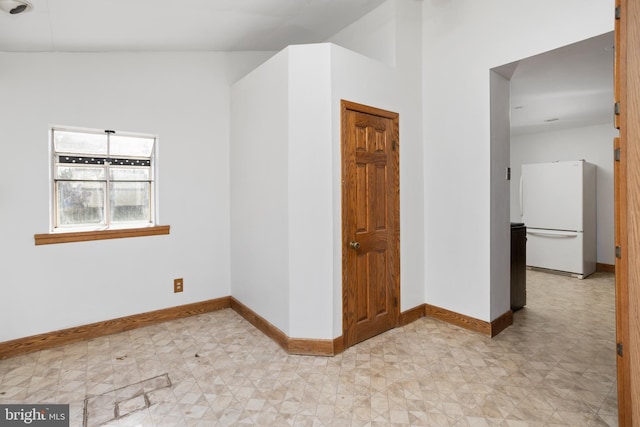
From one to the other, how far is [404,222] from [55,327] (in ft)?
10.5

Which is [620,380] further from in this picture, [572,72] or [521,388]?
[572,72]

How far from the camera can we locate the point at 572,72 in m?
3.38

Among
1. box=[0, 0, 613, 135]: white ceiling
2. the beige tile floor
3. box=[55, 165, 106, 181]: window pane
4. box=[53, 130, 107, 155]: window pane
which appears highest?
box=[0, 0, 613, 135]: white ceiling

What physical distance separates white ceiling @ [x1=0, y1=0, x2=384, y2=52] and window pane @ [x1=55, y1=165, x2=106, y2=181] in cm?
95

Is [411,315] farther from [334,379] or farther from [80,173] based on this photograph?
[80,173]

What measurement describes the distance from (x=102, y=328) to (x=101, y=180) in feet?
4.47

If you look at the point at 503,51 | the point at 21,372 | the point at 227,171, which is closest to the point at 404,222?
the point at 503,51

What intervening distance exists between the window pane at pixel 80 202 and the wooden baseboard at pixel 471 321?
11.1ft

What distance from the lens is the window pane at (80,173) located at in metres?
2.86

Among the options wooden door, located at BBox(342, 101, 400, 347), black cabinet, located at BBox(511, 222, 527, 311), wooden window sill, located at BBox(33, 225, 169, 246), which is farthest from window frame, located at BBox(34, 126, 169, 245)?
black cabinet, located at BBox(511, 222, 527, 311)

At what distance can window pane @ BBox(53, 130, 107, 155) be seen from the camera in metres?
2.83

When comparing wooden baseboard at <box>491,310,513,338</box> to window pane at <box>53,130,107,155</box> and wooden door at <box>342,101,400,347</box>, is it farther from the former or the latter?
window pane at <box>53,130,107,155</box>

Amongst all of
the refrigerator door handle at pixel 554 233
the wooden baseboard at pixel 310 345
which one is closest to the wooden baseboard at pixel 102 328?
the wooden baseboard at pixel 310 345

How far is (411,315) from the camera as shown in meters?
3.23
